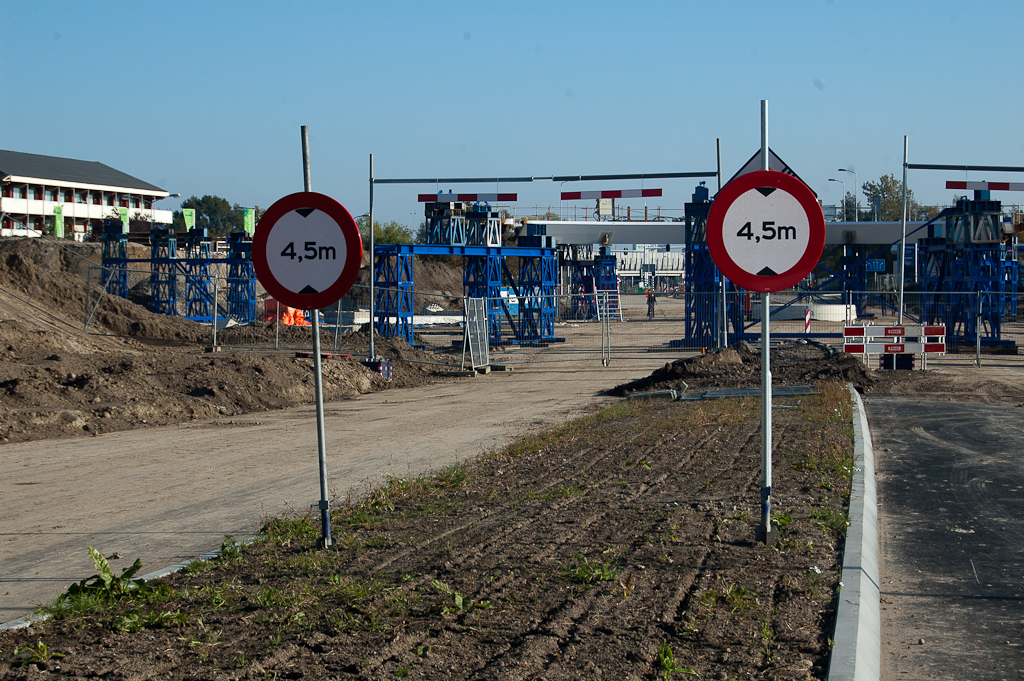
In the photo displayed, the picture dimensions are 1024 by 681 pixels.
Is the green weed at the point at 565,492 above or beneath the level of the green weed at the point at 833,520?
beneath

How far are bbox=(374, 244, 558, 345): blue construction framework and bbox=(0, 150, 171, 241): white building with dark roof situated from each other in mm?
51664

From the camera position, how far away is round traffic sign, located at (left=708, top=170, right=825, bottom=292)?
19.5 ft

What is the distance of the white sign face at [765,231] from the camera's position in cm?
598

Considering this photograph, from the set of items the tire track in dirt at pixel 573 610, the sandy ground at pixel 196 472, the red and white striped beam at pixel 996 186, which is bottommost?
the sandy ground at pixel 196 472

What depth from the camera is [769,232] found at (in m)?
6.02

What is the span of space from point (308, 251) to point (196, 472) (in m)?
5.36

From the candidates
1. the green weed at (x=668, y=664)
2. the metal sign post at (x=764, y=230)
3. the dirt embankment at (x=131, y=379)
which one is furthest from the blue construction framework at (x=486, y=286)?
the green weed at (x=668, y=664)

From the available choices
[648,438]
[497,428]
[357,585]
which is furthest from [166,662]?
[497,428]

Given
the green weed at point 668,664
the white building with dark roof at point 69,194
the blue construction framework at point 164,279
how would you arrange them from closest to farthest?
the green weed at point 668,664 < the blue construction framework at point 164,279 < the white building with dark roof at point 69,194

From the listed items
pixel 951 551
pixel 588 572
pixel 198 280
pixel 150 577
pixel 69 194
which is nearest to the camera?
pixel 588 572

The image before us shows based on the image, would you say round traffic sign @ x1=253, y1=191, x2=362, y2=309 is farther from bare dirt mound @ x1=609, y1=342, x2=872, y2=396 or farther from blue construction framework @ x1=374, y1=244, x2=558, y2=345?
blue construction framework @ x1=374, y1=244, x2=558, y2=345

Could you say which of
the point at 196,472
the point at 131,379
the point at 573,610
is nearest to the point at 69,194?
the point at 131,379

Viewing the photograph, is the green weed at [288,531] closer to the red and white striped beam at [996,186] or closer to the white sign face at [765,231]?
the white sign face at [765,231]

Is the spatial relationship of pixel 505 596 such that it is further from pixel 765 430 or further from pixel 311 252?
pixel 311 252
